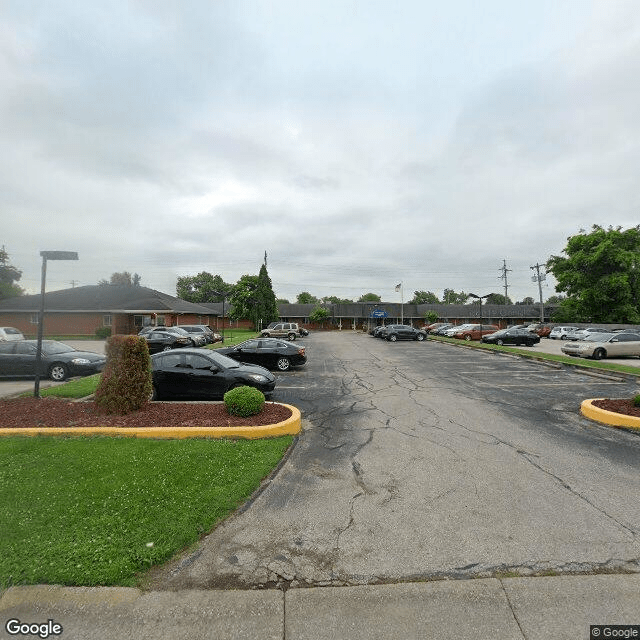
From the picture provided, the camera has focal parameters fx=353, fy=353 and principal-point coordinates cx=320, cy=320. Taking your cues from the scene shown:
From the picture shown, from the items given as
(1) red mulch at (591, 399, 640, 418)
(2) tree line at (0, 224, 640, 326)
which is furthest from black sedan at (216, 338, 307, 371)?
(2) tree line at (0, 224, 640, 326)

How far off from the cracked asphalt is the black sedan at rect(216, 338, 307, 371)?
6312 mm

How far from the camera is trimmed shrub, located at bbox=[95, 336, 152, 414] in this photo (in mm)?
7250

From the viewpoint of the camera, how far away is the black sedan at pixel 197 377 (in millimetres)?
9023

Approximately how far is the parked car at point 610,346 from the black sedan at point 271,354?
16215mm

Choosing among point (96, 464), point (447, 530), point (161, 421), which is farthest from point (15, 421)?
point (447, 530)

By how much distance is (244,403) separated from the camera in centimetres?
695

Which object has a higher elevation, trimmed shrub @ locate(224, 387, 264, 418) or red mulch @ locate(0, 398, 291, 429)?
trimmed shrub @ locate(224, 387, 264, 418)

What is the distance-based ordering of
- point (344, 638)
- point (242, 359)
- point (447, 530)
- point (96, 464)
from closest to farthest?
point (344, 638), point (447, 530), point (96, 464), point (242, 359)

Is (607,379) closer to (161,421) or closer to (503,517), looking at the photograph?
(503,517)

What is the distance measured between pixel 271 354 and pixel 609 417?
11033 mm

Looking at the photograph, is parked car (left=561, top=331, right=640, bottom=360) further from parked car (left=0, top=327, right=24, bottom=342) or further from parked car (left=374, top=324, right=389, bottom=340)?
parked car (left=0, top=327, right=24, bottom=342)

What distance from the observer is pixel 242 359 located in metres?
14.8

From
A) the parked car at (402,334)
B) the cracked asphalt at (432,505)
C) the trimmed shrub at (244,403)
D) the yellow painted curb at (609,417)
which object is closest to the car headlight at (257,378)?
the cracked asphalt at (432,505)

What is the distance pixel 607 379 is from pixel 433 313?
49050mm
